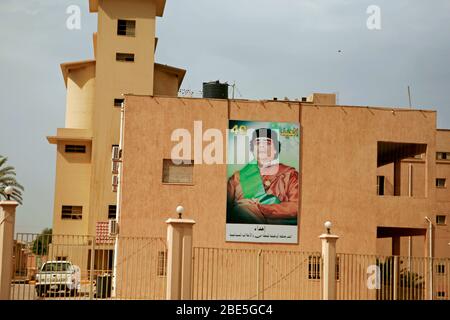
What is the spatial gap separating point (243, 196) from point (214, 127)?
3.17 metres

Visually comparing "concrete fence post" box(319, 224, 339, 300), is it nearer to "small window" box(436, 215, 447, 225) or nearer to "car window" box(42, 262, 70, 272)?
"car window" box(42, 262, 70, 272)

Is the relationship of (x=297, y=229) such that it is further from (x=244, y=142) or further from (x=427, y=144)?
(x=427, y=144)

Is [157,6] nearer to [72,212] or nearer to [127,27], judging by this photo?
[127,27]

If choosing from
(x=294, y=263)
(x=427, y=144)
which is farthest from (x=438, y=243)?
(x=294, y=263)

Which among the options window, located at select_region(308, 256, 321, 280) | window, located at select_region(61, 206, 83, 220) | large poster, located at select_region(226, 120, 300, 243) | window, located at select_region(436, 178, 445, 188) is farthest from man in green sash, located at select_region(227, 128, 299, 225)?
window, located at select_region(436, 178, 445, 188)

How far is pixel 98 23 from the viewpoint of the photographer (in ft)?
156

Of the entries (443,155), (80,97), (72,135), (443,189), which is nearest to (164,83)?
(80,97)

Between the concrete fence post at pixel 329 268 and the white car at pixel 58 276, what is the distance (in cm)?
674

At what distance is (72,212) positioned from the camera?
47562 millimetres

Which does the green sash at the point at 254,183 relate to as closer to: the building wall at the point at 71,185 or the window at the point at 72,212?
the building wall at the point at 71,185

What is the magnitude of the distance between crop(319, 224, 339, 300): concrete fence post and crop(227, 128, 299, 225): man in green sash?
11.0m

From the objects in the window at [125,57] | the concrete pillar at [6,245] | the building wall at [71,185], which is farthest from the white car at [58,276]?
the window at [125,57]

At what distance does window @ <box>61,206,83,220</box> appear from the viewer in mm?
47500

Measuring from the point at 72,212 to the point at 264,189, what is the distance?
1856cm
